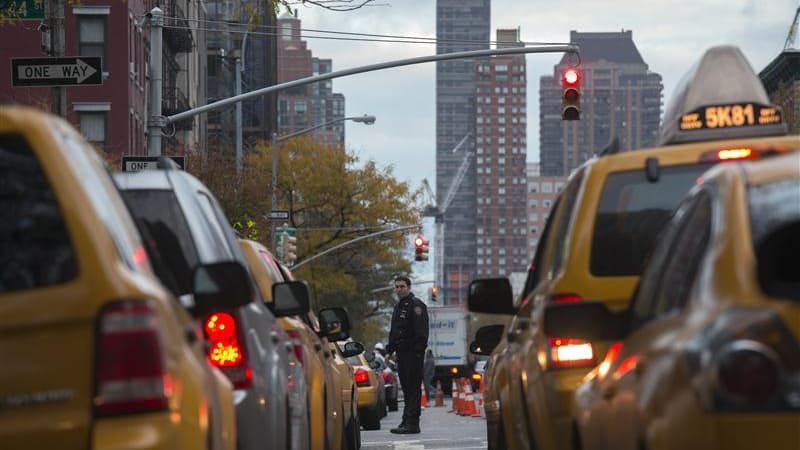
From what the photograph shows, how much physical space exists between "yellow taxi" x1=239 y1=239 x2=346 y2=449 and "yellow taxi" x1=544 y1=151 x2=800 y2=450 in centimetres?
473

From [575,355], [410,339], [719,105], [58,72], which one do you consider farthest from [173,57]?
[575,355]

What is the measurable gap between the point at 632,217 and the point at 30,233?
4.33 metres

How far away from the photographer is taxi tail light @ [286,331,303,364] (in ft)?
35.4

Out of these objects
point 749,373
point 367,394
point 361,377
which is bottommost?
point 367,394

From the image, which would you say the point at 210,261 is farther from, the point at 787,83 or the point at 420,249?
the point at 787,83

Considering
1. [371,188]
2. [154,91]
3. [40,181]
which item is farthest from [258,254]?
[371,188]

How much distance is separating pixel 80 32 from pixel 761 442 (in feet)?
171

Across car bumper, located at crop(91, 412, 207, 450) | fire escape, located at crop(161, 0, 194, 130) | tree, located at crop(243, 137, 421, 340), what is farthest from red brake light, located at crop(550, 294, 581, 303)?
tree, located at crop(243, 137, 421, 340)

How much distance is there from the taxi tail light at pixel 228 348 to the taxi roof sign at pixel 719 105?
3316 mm

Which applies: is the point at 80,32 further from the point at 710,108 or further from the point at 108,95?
the point at 710,108

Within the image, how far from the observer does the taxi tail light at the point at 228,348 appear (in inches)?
335

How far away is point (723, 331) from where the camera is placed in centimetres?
486

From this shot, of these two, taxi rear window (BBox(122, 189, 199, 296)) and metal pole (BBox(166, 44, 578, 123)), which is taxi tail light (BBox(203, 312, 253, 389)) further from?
metal pole (BBox(166, 44, 578, 123))

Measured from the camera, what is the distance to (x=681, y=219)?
6.55 metres
